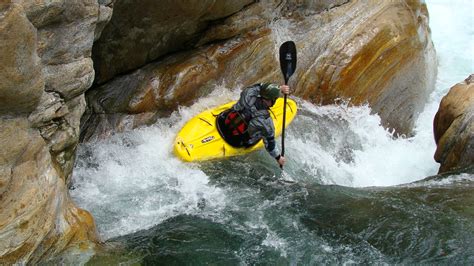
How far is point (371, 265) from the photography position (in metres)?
5.02

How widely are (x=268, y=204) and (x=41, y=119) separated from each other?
2757mm

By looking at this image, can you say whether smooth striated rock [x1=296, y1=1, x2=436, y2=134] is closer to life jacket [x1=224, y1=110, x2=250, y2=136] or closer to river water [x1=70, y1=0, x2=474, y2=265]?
river water [x1=70, y1=0, x2=474, y2=265]

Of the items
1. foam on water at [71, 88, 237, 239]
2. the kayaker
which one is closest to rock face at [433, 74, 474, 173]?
the kayaker

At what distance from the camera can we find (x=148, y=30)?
306 inches

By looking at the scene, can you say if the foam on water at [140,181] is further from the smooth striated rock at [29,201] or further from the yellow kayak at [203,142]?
the smooth striated rock at [29,201]

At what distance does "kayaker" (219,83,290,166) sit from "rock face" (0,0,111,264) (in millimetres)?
2499

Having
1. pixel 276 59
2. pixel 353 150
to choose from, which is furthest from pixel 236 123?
pixel 353 150

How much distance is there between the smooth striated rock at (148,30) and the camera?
744cm

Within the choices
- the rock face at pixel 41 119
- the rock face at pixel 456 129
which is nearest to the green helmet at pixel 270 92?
the rock face at pixel 41 119

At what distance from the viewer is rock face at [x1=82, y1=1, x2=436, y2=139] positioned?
317 inches

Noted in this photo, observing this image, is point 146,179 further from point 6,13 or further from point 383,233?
point 6,13

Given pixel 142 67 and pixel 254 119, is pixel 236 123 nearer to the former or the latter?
pixel 254 119

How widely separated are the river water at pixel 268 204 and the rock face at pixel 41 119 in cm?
56

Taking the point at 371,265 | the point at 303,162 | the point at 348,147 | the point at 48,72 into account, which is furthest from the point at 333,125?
the point at 48,72
